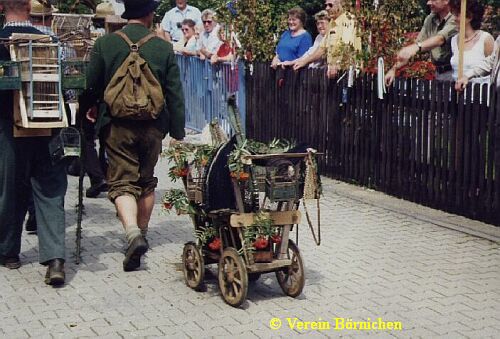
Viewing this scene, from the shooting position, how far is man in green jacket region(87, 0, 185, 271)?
7.02 metres

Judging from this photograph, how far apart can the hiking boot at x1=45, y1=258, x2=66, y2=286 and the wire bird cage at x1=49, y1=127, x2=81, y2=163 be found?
2.48 ft

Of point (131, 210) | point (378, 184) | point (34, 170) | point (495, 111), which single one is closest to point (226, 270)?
point (131, 210)

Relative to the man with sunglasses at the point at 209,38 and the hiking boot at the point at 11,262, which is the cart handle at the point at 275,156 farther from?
the man with sunglasses at the point at 209,38

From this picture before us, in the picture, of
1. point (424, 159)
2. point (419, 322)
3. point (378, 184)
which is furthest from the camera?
point (378, 184)

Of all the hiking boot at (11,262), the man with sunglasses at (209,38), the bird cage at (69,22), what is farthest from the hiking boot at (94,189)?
the man with sunglasses at (209,38)

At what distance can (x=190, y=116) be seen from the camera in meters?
16.4

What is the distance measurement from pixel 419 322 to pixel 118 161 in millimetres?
2621

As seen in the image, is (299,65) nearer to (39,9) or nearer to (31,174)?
(39,9)

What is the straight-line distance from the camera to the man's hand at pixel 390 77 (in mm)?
9883

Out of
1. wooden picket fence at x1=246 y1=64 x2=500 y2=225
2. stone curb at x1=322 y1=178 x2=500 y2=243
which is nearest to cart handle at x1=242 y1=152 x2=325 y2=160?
stone curb at x1=322 y1=178 x2=500 y2=243

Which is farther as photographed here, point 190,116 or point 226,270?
point 190,116

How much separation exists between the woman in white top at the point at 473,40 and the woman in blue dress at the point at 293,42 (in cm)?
340

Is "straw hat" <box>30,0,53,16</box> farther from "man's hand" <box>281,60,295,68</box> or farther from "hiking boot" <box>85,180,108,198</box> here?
"man's hand" <box>281,60,295,68</box>

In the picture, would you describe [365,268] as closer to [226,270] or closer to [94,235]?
[226,270]
